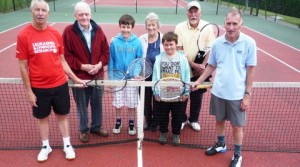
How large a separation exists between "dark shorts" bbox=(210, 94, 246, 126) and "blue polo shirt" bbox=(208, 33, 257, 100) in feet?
0.30

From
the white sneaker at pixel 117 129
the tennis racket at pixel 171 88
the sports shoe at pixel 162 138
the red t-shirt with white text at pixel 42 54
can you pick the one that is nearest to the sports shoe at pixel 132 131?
the white sneaker at pixel 117 129

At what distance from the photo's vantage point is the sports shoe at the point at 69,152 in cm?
445

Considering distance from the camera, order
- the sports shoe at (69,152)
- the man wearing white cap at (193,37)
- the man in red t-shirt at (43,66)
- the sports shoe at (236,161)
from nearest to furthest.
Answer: the man in red t-shirt at (43,66) < the sports shoe at (236,161) < the sports shoe at (69,152) < the man wearing white cap at (193,37)

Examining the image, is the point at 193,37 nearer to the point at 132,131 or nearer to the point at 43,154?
the point at 132,131

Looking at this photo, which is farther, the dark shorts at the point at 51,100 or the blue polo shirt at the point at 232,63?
the dark shorts at the point at 51,100

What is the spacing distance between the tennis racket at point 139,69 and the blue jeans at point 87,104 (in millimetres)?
676

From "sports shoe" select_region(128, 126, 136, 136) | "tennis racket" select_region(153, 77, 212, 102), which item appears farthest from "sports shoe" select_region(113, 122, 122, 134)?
"tennis racket" select_region(153, 77, 212, 102)

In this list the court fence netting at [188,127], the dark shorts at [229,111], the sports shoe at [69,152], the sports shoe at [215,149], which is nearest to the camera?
the dark shorts at [229,111]

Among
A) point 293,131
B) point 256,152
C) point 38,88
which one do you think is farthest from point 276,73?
point 38,88

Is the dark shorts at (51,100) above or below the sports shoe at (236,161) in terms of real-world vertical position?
above

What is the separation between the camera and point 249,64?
3.76 meters

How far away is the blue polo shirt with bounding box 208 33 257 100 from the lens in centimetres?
371

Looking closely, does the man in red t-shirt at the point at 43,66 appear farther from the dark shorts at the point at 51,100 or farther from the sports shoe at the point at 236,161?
the sports shoe at the point at 236,161

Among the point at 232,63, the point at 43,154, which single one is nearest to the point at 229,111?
the point at 232,63
